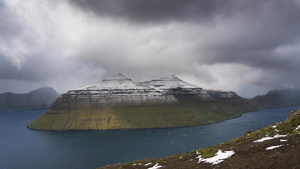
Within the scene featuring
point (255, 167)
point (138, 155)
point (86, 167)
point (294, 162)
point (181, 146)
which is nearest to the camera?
point (294, 162)

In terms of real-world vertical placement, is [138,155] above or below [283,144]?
below

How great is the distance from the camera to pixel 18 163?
140875 mm

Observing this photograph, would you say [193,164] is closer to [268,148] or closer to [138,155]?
[268,148]

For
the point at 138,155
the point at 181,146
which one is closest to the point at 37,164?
the point at 138,155

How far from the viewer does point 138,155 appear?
149 meters

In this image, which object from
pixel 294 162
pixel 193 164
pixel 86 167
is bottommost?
pixel 86 167

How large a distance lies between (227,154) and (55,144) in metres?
197

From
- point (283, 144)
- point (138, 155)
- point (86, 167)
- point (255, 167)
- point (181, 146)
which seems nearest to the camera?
point (255, 167)

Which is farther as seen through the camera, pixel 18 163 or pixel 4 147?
pixel 4 147

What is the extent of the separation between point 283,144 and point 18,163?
167m

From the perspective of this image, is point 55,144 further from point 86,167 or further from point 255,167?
point 255,167

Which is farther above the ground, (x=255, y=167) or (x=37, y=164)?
(x=255, y=167)

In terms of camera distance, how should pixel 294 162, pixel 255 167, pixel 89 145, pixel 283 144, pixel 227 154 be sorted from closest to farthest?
pixel 294 162 < pixel 255 167 < pixel 283 144 < pixel 227 154 < pixel 89 145

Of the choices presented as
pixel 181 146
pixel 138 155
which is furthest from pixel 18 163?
pixel 181 146
